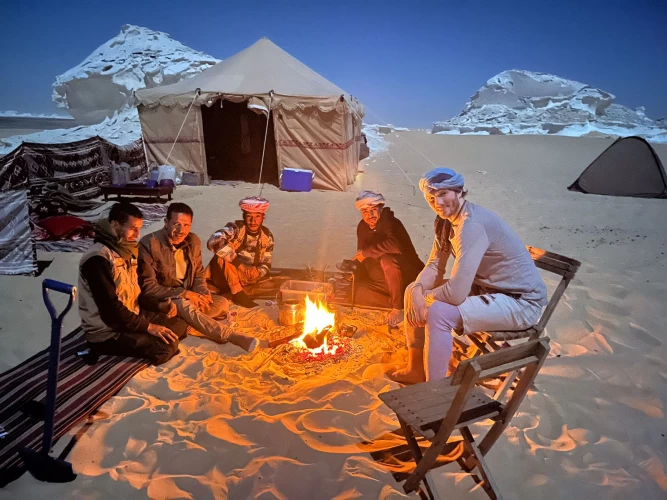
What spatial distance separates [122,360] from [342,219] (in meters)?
6.27

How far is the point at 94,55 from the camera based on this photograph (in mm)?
97312

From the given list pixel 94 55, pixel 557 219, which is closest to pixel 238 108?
pixel 557 219

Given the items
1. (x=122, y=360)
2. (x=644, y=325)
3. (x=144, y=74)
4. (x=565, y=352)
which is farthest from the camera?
(x=144, y=74)

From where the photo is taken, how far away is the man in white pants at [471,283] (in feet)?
8.87

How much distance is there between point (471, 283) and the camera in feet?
8.84

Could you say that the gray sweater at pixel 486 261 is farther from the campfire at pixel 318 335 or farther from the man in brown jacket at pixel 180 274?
the man in brown jacket at pixel 180 274

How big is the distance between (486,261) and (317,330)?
1726mm

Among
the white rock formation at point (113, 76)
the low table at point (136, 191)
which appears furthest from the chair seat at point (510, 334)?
the white rock formation at point (113, 76)

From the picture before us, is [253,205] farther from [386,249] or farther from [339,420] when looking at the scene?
[339,420]

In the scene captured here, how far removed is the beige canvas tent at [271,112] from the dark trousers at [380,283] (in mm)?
7270

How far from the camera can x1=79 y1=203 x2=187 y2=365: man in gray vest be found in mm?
3107

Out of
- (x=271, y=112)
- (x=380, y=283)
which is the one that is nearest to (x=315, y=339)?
(x=380, y=283)

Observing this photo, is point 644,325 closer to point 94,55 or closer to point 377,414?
point 377,414

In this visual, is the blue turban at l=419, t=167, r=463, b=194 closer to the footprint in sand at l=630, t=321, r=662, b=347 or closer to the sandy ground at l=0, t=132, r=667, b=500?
the sandy ground at l=0, t=132, r=667, b=500
